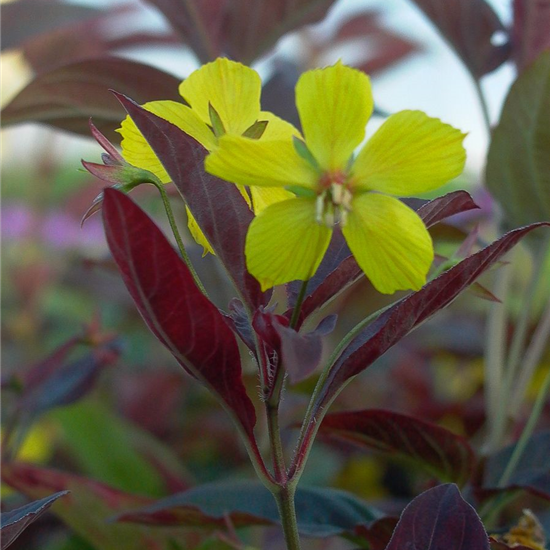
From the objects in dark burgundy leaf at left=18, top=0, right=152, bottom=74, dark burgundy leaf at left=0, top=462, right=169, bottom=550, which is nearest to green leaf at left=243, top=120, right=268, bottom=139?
dark burgundy leaf at left=0, top=462, right=169, bottom=550

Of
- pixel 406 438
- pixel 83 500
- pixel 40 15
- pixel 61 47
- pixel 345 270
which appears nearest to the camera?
pixel 345 270

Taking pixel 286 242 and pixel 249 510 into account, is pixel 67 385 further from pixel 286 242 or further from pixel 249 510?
pixel 286 242

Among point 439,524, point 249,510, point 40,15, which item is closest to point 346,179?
point 439,524

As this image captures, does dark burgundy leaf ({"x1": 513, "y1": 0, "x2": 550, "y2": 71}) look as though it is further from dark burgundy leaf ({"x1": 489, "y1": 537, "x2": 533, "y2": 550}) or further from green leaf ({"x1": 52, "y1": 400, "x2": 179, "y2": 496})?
green leaf ({"x1": 52, "y1": 400, "x2": 179, "y2": 496})

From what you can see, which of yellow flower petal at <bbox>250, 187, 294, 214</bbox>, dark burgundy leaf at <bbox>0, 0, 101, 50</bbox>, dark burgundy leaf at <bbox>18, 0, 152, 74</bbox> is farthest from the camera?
dark burgundy leaf at <bbox>18, 0, 152, 74</bbox>

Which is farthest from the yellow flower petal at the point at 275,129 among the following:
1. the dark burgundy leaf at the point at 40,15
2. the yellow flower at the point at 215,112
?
the dark burgundy leaf at the point at 40,15

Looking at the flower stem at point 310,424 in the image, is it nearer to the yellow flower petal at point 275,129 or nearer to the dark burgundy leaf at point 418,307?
the dark burgundy leaf at point 418,307
